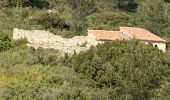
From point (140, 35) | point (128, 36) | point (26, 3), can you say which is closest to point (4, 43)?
point (128, 36)

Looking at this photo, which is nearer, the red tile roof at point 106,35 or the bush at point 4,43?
the bush at point 4,43

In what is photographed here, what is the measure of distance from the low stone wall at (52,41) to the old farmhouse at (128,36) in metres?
0.57

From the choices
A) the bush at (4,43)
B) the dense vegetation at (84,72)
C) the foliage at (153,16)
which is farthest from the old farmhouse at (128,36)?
the foliage at (153,16)

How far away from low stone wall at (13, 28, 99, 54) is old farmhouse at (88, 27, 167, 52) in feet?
1.87

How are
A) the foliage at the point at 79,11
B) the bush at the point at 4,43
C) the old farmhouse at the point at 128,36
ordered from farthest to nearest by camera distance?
the foliage at the point at 79,11
the old farmhouse at the point at 128,36
the bush at the point at 4,43

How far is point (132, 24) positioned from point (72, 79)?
2422 cm

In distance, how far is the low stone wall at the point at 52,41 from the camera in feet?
128

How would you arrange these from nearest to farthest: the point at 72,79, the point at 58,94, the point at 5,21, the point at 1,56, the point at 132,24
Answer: the point at 58,94, the point at 72,79, the point at 1,56, the point at 5,21, the point at 132,24

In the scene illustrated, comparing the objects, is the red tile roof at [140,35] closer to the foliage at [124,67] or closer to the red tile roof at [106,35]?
the red tile roof at [106,35]

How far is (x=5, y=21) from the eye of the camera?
1836 inches

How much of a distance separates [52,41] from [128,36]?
247 inches

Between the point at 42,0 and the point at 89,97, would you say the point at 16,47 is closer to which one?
the point at 89,97

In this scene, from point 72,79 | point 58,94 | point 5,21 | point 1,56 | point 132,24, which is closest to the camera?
→ point 58,94

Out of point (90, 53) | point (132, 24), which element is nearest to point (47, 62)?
point (90, 53)
